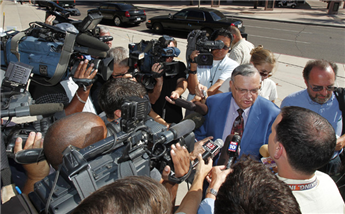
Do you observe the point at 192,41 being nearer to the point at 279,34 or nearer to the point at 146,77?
the point at 146,77

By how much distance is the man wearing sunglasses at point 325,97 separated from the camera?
2.44 m

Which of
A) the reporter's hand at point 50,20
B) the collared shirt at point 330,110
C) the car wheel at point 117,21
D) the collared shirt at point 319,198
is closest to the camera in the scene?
the collared shirt at point 319,198

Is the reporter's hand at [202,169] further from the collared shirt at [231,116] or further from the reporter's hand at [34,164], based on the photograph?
the reporter's hand at [34,164]

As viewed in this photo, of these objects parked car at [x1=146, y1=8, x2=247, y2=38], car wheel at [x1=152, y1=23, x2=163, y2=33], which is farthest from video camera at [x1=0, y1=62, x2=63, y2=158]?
car wheel at [x1=152, y1=23, x2=163, y2=33]

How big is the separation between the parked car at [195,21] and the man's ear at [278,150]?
33.1ft

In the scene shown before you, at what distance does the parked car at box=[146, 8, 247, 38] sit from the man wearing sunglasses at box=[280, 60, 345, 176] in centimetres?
883

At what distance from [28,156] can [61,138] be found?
23 centimetres

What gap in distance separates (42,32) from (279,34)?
13.4 metres

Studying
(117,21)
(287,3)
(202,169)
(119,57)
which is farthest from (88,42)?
(287,3)

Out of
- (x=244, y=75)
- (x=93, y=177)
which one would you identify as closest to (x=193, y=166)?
(x=93, y=177)

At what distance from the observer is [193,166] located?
5.62 feet

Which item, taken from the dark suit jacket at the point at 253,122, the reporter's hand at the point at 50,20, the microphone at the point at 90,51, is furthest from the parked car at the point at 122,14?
the dark suit jacket at the point at 253,122

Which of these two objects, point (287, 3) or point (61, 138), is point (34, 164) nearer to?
point (61, 138)

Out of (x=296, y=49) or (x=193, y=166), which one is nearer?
(x=193, y=166)
